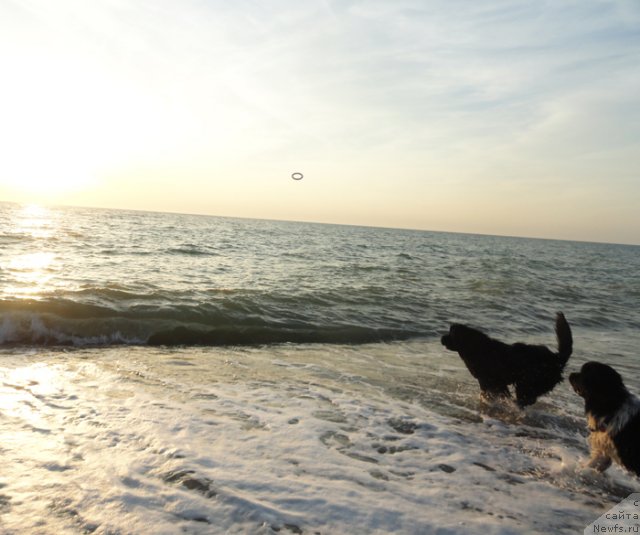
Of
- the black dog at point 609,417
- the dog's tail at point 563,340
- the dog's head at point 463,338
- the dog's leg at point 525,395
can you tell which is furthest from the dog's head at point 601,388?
the dog's head at point 463,338

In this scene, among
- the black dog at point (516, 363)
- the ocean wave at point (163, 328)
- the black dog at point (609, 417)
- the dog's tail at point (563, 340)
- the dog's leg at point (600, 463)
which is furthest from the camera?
the ocean wave at point (163, 328)

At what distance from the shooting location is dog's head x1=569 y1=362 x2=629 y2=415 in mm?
4430

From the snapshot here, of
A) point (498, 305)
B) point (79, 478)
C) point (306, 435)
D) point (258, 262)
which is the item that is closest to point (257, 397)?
point (306, 435)

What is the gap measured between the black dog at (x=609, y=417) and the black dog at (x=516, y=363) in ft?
4.09

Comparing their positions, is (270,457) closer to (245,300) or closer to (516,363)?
(516,363)

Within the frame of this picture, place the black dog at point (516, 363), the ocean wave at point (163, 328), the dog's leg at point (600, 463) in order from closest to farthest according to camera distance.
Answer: the dog's leg at point (600, 463) < the black dog at point (516, 363) < the ocean wave at point (163, 328)

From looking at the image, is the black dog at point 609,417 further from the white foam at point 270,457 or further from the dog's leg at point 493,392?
the dog's leg at point 493,392

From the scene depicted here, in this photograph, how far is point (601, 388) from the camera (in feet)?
14.8

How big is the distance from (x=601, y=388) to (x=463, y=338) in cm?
234

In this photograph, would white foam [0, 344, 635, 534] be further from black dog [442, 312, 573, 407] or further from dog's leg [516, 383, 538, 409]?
black dog [442, 312, 573, 407]

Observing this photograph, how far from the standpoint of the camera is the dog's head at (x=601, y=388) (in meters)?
4.43

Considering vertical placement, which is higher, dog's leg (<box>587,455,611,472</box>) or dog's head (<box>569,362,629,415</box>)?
dog's head (<box>569,362,629,415</box>)

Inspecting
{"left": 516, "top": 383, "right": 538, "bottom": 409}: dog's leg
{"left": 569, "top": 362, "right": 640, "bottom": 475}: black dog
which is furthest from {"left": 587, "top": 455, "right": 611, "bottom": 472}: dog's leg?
{"left": 516, "top": 383, "right": 538, "bottom": 409}: dog's leg

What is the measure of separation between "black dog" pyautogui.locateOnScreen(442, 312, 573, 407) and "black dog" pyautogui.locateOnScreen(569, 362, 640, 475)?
1248 mm
